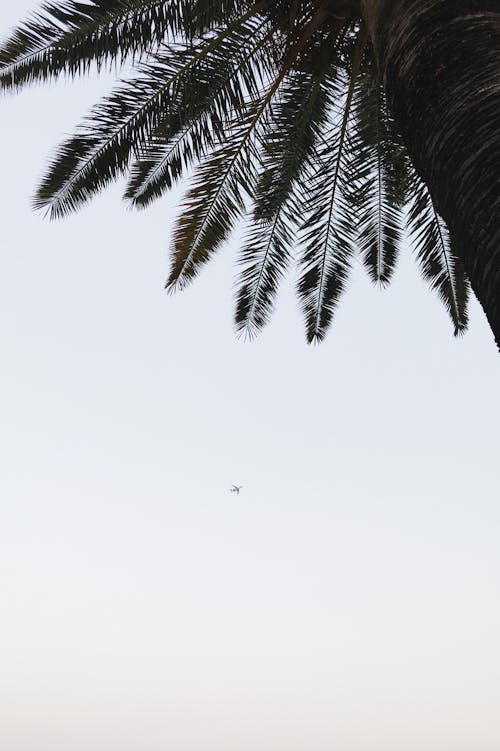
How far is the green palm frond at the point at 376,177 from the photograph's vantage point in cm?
792

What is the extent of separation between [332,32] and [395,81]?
3.39 m

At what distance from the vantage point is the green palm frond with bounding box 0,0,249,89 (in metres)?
6.61

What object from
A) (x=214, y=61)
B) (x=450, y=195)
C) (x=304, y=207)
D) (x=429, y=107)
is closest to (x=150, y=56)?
(x=214, y=61)

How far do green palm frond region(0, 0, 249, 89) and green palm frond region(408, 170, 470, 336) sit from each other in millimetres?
2988

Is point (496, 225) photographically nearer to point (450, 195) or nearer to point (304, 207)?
point (450, 195)

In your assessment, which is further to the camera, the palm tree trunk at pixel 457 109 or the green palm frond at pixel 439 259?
the green palm frond at pixel 439 259

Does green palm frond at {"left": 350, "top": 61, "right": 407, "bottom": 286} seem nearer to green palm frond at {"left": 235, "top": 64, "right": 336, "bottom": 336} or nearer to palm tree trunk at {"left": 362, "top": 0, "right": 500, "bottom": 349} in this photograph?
green palm frond at {"left": 235, "top": 64, "right": 336, "bottom": 336}

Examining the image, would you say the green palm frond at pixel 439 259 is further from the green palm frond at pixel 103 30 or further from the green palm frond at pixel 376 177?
the green palm frond at pixel 103 30

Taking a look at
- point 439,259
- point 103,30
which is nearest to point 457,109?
point 103,30

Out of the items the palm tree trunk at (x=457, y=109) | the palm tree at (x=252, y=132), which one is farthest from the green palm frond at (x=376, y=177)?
the palm tree trunk at (x=457, y=109)

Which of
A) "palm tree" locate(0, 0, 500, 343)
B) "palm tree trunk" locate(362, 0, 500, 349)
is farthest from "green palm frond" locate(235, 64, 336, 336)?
"palm tree trunk" locate(362, 0, 500, 349)

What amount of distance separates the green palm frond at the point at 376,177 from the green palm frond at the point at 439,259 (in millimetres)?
356

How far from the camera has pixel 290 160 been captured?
320 inches

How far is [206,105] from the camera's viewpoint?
7.50 metres
